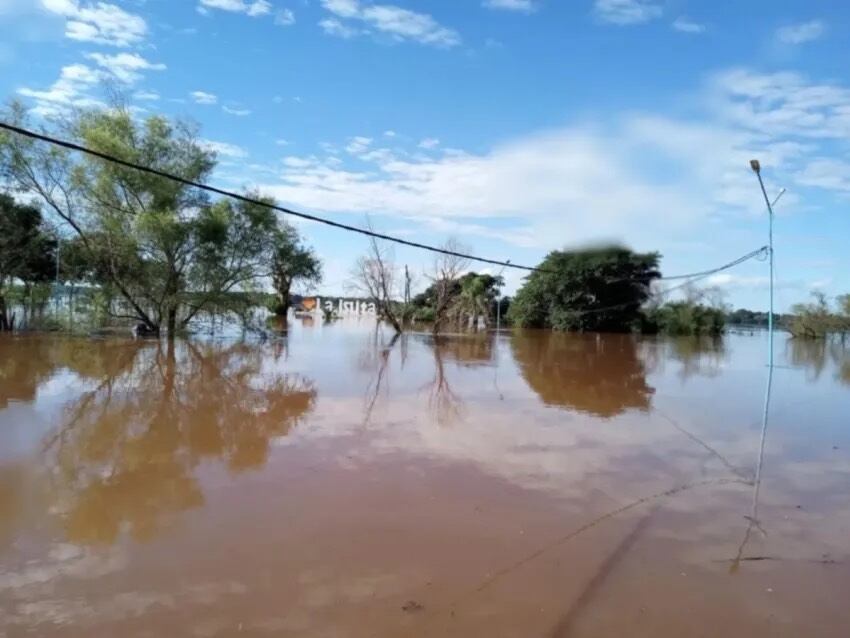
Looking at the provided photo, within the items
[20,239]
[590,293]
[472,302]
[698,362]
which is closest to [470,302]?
[472,302]

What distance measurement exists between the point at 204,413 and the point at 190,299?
1501cm

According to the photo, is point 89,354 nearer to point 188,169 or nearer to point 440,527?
point 188,169

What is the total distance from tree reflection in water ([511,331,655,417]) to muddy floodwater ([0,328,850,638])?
16.0 inches

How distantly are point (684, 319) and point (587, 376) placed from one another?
26.5 metres

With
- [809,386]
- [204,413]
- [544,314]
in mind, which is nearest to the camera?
[204,413]

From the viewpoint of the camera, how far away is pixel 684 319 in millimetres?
38688

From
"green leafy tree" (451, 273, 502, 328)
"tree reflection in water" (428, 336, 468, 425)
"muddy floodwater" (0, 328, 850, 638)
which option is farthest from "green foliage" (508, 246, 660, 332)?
"muddy floodwater" (0, 328, 850, 638)

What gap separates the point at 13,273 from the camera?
72.2 ft

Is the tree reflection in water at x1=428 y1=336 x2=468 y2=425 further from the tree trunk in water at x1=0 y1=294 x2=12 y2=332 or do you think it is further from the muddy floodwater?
the tree trunk in water at x1=0 y1=294 x2=12 y2=332

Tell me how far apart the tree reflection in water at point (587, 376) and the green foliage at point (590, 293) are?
1017 cm

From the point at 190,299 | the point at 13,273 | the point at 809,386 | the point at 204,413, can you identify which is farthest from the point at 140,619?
the point at 13,273

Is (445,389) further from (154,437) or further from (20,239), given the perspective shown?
(20,239)

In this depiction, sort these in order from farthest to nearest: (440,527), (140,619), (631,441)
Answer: (631,441)
(440,527)
(140,619)

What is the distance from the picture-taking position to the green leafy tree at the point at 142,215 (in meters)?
20.5
